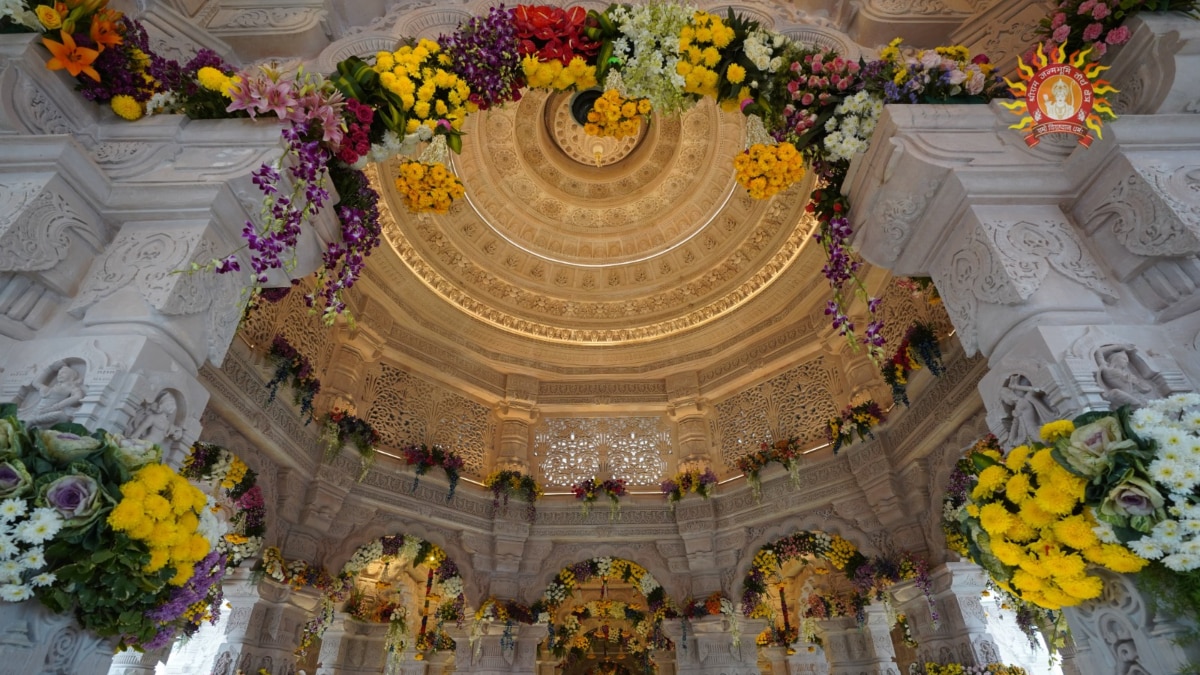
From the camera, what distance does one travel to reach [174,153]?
2777 millimetres

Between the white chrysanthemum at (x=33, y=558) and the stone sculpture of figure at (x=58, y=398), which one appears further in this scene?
the stone sculpture of figure at (x=58, y=398)

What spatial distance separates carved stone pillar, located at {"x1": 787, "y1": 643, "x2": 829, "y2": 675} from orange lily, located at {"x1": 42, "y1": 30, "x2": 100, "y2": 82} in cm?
1261

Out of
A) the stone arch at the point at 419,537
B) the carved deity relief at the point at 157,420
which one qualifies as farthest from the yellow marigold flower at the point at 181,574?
the stone arch at the point at 419,537

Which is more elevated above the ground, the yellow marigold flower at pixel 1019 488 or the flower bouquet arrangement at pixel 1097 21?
the flower bouquet arrangement at pixel 1097 21

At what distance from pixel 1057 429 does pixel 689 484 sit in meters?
6.12

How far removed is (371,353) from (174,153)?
4877mm

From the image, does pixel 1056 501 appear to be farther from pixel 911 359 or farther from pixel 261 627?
pixel 261 627

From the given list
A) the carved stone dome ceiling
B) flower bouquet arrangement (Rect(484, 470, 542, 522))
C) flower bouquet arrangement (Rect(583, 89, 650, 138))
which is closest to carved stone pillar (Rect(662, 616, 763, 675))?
flower bouquet arrangement (Rect(484, 470, 542, 522))

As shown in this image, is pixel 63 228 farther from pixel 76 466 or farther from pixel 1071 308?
pixel 1071 308

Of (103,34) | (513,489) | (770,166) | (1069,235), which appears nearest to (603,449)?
(513,489)

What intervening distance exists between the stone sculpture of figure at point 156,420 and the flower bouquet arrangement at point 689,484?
6477mm

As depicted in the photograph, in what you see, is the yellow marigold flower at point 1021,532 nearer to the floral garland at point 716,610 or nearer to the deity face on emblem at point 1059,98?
the deity face on emblem at point 1059,98

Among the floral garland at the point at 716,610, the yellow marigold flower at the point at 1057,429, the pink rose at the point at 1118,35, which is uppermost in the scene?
the pink rose at the point at 1118,35

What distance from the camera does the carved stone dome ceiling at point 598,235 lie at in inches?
334
